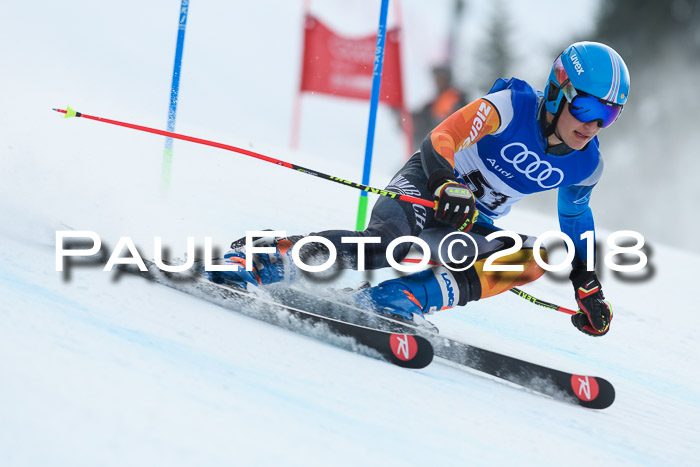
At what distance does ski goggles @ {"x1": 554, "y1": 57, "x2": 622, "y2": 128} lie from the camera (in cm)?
244

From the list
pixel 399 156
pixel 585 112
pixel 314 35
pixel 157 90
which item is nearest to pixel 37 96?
pixel 314 35

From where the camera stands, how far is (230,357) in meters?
1.75

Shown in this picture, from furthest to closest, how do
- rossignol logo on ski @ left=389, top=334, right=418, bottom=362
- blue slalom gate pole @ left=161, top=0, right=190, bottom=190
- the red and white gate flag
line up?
1. the red and white gate flag
2. blue slalom gate pole @ left=161, top=0, right=190, bottom=190
3. rossignol logo on ski @ left=389, top=334, right=418, bottom=362

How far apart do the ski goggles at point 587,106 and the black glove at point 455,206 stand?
1.64 feet

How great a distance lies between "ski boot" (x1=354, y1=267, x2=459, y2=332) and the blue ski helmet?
0.73 m

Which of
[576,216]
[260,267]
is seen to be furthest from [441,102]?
[260,267]

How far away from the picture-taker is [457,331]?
3.08 meters

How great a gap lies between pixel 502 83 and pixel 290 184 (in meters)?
2.88

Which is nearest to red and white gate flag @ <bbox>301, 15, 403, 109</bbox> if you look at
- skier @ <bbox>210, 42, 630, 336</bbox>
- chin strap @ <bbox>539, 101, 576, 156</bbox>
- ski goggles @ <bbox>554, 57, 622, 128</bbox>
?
skier @ <bbox>210, 42, 630, 336</bbox>

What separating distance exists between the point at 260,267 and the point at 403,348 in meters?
0.59

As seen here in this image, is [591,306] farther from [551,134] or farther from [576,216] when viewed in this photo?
[551,134]

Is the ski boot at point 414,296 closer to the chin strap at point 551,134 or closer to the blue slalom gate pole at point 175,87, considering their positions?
the chin strap at point 551,134

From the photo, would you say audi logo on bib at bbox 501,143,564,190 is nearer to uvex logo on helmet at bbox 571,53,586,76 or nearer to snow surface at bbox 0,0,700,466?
uvex logo on helmet at bbox 571,53,586,76

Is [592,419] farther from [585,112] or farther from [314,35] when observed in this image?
[314,35]
